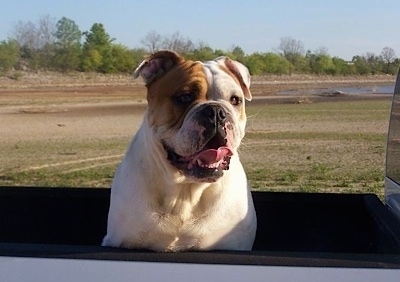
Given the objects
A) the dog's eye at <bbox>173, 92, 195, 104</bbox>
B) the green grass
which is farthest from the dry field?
the dog's eye at <bbox>173, 92, 195, 104</bbox>

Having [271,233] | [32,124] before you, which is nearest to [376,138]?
[32,124]

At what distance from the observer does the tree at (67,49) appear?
20.9m

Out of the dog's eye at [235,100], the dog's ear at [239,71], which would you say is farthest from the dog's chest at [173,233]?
the dog's ear at [239,71]

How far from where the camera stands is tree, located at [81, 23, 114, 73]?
19.5 meters

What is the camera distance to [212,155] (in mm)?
2695

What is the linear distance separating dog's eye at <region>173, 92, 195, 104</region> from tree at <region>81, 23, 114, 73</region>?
651 inches

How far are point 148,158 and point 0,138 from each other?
1501 cm

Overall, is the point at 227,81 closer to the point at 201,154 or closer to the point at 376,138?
the point at 201,154

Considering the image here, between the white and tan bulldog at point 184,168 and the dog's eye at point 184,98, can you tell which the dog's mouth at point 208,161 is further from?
the dog's eye at point 184,98

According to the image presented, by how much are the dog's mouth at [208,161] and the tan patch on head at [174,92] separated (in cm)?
14

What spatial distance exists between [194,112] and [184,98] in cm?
11

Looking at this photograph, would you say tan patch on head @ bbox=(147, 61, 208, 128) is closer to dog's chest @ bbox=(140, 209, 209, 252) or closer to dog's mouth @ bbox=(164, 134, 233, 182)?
dog's mouth @ bbox=(164, 134, 233, 182)

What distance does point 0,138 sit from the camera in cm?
1714

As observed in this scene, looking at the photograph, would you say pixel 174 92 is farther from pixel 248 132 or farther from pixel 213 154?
pixel 248 132
